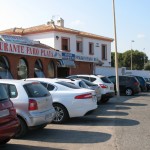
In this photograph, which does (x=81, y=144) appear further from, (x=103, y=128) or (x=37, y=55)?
(x=37, y=55)

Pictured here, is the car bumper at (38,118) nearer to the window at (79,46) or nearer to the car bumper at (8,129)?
the car bumper at (8,129)

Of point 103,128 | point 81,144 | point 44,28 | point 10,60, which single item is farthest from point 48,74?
→ point 81,144

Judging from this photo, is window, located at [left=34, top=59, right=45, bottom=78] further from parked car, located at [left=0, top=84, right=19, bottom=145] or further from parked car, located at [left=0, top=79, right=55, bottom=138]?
parked car, located at [left=0, top=84, right=19, bottom=145]

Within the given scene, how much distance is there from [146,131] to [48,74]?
706 inches

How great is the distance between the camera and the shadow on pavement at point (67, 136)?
30.3 ft

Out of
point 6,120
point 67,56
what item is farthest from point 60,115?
point 67,56

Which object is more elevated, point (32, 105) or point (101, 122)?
point (32, 105)

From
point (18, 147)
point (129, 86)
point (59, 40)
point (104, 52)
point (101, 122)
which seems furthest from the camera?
point (104, 52)

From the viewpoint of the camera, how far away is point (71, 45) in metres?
41.8

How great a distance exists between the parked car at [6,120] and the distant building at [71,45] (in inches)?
827

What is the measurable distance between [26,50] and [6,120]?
51.5 feet

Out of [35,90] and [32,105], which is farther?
[35,90]

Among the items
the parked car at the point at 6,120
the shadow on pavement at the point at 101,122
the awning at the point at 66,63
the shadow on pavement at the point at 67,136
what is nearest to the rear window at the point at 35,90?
the shadow on pavement at the point at 67,136

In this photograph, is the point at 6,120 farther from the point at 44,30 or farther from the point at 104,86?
the point at 44,30
